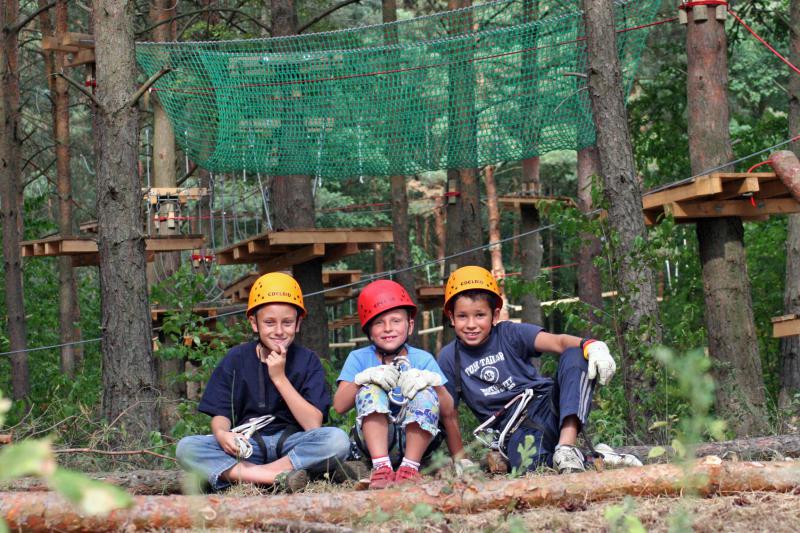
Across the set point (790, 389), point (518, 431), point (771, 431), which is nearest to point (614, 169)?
point (771, 431)

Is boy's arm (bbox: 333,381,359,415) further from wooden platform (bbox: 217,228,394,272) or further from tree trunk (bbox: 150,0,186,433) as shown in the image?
tree trunk (bbox: 150,0,186,433)

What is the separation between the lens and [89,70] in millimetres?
8547

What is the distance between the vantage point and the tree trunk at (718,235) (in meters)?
7.77

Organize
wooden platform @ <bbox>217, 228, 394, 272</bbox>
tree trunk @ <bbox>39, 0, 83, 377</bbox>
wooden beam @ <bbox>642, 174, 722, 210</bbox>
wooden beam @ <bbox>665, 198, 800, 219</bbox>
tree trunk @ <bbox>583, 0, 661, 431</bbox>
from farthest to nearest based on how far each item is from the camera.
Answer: tree trunk @ <bbox>39, 0, 83, 377</bbox> → wooden platform @ <bbox>217, 228, 394, 272</bbox> → wooden beam @ <bbox>665, 198, 800, 219</bbox> → wooden beam @ <bbox>642, 174, 722, 210</bbox> → tree trunk @ <bbox>583, 0, 661, 431</bbox>

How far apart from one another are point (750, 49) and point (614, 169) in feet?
61.0

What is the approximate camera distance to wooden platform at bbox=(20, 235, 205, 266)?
10.9m

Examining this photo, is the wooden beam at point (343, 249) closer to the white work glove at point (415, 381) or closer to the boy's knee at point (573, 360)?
the boy's knee at point (573, 360)

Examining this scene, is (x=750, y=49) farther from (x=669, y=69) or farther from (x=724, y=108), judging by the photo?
(x=724, y=108)

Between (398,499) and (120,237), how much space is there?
3250 millimetres

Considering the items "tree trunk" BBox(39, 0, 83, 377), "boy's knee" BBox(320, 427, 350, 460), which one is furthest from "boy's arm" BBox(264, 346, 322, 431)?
"tree trunk" BBox(39, 0, 83, 377)

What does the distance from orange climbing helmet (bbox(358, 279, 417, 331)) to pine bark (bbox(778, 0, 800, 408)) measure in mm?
6119

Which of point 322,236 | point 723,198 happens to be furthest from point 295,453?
point 322,236

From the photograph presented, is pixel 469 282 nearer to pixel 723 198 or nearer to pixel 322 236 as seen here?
pixel 723 198

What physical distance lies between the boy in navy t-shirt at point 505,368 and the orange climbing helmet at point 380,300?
0.29 meters
